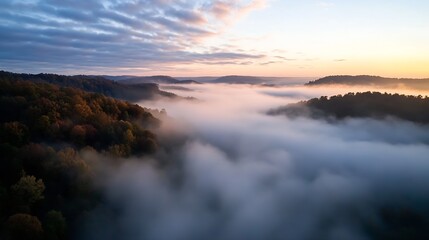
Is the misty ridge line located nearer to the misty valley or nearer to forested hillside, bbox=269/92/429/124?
the misty valley

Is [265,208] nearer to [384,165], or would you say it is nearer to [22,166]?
[22,166]

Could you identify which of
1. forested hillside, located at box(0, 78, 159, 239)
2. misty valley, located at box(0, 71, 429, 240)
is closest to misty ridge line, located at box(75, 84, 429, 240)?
misty valley, located at box(0, 71, 429, 240)

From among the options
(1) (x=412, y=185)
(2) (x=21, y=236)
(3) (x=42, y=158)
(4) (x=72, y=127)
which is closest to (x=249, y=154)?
(1) (x=412, y=185)

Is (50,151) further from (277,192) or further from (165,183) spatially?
(277,192)

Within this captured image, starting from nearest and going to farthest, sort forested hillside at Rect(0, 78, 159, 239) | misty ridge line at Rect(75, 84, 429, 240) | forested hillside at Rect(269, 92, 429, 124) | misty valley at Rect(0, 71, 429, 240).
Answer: forested hillside at Rect(0, 78, 159, 239) < misty valley at Rect(0, 71, 429, 240) < misty ridge line at Rect(75, 84, 429, 240) < forested hillside at Rect(269, 92, 429, 124)

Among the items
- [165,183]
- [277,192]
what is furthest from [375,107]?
[165,183]
